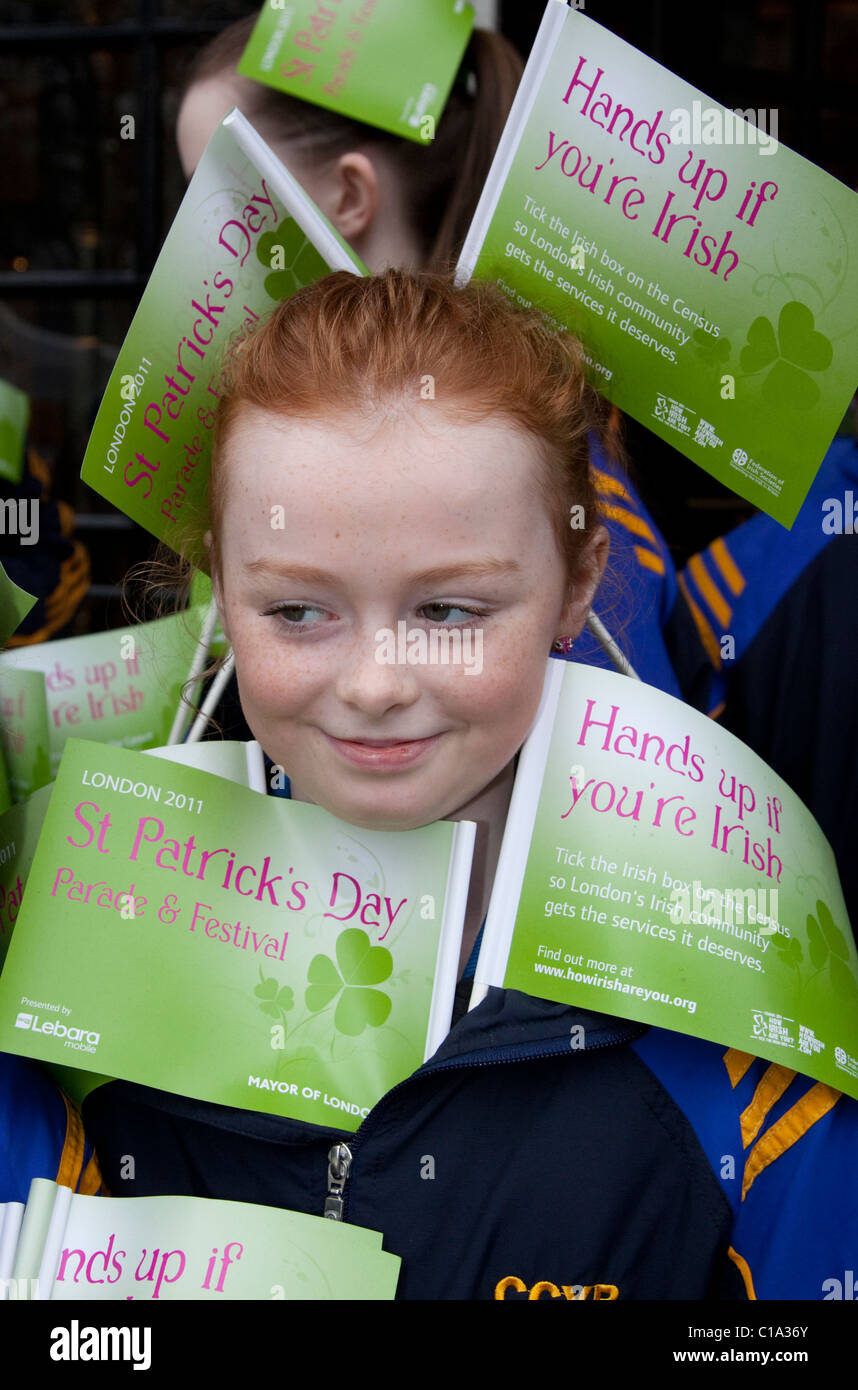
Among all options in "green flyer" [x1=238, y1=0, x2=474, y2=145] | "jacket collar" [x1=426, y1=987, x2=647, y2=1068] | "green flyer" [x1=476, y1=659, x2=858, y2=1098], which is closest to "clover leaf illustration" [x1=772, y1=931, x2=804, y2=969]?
"green flyer" [x1=476, y1=659, x2=858, y2=1098]

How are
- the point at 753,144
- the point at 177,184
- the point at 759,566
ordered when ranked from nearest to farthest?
the point at 753,144, the point at 759,566, the point at 177,184

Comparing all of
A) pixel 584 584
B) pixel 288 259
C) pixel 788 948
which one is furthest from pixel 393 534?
pixel 788 948

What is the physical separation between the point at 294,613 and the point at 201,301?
35cm

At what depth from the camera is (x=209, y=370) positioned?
1.29m

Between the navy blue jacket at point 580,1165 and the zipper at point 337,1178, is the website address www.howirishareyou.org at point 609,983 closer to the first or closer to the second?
the navy blue jacket at point 580,1165

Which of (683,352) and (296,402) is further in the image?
(683,352)

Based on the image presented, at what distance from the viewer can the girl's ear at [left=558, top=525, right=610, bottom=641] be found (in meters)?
1.27

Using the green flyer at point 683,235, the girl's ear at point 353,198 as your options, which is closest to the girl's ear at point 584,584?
the green flyer at point 683,235

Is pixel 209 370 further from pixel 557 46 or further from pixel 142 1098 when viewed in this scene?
pixel 142 1098

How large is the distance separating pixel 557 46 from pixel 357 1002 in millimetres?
871

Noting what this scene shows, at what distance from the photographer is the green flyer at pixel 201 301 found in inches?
49.3

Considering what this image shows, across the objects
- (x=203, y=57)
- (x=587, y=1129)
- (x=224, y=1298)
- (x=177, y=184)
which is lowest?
(x=224, y=1298)

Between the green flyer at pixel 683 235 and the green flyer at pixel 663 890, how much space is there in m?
0.28

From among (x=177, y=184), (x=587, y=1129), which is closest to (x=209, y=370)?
(x=587, y=1129)
